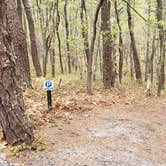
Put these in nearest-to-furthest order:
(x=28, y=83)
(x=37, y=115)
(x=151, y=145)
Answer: (x=151, y=145)
(x=37, y=115)
(x=28, y=83)

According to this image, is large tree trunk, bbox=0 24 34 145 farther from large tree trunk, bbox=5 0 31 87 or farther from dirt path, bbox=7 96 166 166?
large tree trunk, bbox=5 0 31 87

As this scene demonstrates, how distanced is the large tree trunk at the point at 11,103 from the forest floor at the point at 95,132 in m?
0.29

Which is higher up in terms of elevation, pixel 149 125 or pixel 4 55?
pixel 4 55

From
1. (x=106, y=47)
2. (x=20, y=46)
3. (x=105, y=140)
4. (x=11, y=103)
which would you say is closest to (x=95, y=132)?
(x=105, y=140)

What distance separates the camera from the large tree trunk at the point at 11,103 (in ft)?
18.0

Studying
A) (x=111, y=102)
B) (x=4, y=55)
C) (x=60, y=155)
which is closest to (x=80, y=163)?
(x=60, y=155)

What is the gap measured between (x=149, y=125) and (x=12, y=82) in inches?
149

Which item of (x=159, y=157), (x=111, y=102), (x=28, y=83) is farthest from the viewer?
(x=28, y=83)

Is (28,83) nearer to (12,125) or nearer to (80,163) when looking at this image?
(12,125)

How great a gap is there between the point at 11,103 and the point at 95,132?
7.31ft

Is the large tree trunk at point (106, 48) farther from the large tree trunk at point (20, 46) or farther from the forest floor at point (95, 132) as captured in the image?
the large tree trunk at point (20, 46)

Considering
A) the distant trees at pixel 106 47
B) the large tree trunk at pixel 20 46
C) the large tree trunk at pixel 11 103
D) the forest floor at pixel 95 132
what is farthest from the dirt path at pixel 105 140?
the distant trees at pixel 106 47

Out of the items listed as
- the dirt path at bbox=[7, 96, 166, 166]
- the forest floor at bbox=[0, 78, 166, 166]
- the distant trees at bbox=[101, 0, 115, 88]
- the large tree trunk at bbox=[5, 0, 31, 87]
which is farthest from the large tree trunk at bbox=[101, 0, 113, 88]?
the dirt path at bbox=[7, 96, 166, 166]

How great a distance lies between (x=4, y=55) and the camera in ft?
17.9
